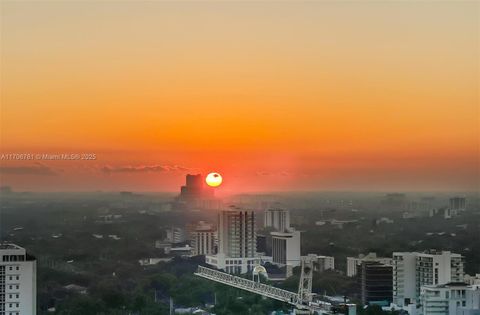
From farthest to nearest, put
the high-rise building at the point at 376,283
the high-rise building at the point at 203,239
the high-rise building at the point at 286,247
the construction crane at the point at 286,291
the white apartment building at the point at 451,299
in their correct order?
the high-rise building at the point at 203,239 < the high-rise building at the point at 286,247 < the high-rise building at the point at 376,283 < the construction crane at the point at 286,291 < the white apartment building at the point at 451,299

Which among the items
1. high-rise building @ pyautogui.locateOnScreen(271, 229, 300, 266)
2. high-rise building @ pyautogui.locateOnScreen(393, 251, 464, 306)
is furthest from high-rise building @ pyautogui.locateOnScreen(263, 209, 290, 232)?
high-rise building @ pyautogui.locateOnScreen(393, 251, 464, 306)

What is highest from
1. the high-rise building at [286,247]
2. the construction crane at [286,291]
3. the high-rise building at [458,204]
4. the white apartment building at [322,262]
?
the high-rise building at [458,204]

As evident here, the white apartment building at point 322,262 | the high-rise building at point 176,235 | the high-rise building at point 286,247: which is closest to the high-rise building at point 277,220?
the high-rise building at point 286,247

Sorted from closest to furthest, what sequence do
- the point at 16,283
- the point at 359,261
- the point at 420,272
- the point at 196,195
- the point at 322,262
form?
the point at 16,283
the point at 420,272
the point at 196,195
the point at 359,261
the point at 322,262

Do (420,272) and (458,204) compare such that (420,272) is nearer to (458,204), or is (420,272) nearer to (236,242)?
(458,204)

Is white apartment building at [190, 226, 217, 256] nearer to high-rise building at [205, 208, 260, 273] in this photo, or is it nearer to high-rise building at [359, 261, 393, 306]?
high-rise building at [205, 208, 260, 273]

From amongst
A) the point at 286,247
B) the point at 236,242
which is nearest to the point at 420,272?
the point at 286,247

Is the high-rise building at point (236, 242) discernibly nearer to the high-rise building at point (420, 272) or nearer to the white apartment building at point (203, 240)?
the white apartment building at point (203, 240)
